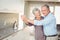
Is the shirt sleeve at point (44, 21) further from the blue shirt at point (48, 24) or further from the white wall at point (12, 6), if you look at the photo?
the white wall at point (12, 6)

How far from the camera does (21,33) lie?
1.82 meters

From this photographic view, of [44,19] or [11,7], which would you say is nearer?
[44,19]

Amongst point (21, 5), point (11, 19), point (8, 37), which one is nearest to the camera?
point (8, 37)

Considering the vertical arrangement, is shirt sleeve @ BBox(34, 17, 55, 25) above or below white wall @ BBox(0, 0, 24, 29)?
below

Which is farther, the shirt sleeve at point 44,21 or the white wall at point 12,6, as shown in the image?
the white wall at point 12,6

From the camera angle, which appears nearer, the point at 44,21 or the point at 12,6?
the point at 44,21

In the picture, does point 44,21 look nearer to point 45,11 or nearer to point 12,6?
point 45,11

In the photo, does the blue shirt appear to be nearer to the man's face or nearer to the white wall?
the man's face

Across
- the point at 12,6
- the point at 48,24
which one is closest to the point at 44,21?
the point at 48,24

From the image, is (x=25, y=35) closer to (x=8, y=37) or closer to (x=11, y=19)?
(x=8, y=37)

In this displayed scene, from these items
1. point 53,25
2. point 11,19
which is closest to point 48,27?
point 53,25

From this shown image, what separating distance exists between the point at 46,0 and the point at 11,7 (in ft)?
2.06

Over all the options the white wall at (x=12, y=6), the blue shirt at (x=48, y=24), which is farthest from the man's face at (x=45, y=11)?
the white wall at (x=12, y=6)

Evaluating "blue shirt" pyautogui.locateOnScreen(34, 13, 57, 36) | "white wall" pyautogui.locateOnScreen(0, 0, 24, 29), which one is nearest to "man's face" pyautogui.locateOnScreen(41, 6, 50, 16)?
"blue shirt" pyautogui.locateOnScreen(34, 13, 57, 36)
